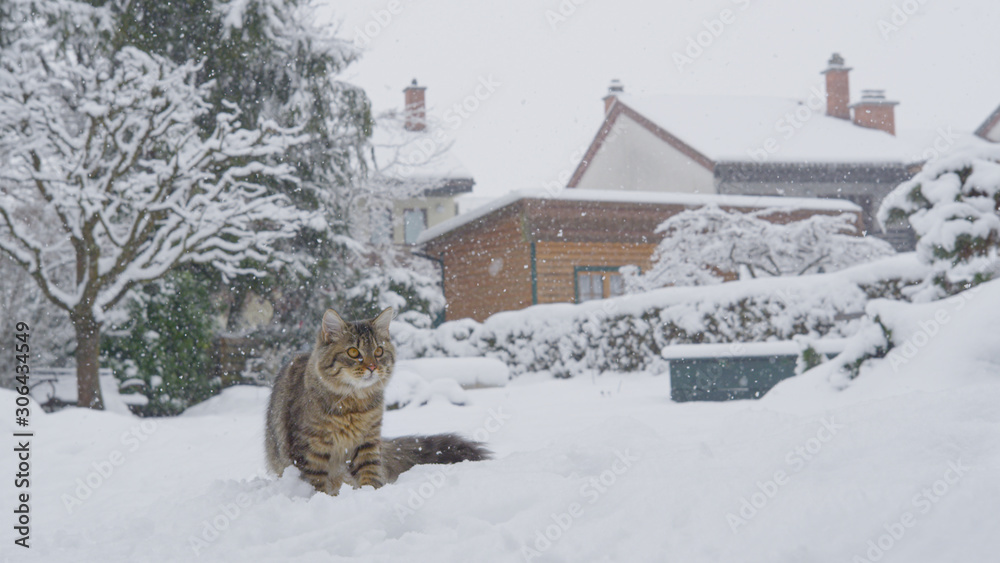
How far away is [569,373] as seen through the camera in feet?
43.4

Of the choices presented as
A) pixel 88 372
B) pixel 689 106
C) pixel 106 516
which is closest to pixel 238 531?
pixel 106 516

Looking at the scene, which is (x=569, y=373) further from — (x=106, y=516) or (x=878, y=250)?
(x=106, y=516)

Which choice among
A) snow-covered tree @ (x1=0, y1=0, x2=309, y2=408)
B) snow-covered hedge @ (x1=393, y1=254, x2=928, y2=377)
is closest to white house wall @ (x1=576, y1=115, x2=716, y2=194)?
snow-covered hedge @ (x1=393, y1=254, x2=928, y2=377)

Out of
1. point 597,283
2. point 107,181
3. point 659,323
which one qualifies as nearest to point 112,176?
point 107,181

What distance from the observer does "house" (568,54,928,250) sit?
2312cm

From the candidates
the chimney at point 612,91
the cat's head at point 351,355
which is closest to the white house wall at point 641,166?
the chimney at point 612,91

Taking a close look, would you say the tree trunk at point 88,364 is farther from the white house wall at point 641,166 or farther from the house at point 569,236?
the white house wall at point 641,166

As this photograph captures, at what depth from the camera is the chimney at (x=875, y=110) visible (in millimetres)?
26906

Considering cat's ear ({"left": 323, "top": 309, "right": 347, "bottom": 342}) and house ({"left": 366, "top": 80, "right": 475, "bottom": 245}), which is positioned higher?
house ({"left": 366, "top": 80, "right": 475, "bottom": 245})

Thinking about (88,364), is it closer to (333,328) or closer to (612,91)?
(333,328)

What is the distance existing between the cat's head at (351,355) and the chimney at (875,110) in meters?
27.9

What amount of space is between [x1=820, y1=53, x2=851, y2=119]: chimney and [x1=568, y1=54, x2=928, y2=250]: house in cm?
4

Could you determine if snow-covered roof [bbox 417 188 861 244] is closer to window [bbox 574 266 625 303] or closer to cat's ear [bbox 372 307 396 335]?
window [bbox 574 266 625 303]

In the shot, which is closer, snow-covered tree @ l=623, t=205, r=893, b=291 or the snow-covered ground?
the snow-covered ground
